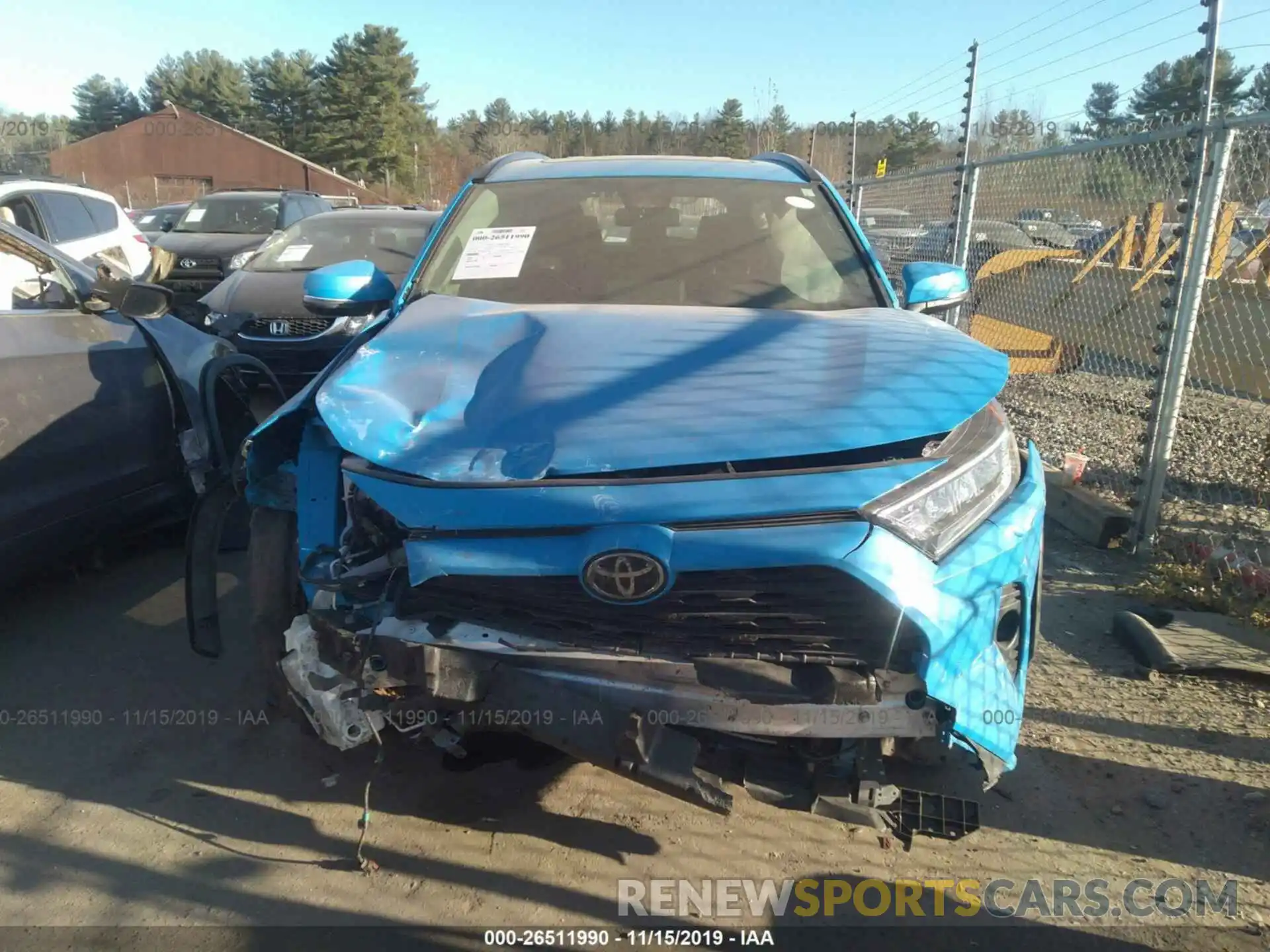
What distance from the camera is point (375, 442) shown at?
2240 mm

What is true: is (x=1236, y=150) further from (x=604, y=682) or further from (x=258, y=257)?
(x=258, y=257)

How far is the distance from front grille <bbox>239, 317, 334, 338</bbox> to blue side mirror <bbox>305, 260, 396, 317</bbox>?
367cm

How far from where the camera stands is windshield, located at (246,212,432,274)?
26.8 feet

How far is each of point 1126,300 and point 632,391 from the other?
291 inches

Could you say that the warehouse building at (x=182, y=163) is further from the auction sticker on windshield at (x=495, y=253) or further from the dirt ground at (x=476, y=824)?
the dirt ground at (x=476, y=824)

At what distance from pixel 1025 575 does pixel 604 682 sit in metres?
1.10

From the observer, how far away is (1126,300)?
820 centimetres

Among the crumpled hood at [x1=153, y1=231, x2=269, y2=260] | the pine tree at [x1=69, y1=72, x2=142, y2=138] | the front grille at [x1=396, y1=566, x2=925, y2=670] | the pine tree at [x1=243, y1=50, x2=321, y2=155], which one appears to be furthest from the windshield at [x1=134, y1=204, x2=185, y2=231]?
the pine tree at [x1=69, y1=72, x2=142, y2=138]

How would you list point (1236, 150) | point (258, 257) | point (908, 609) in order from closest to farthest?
point (908, 609), point (1236, 150), point (258, 257)

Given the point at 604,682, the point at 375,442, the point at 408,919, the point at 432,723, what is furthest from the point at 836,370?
the point at 408,919

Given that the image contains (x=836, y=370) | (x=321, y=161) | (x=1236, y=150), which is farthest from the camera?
(x=321, y=161)

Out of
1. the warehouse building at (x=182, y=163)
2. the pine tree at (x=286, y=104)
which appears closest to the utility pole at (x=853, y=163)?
the warehouse building at (x=182, y=163)

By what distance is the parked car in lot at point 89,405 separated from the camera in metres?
3.45

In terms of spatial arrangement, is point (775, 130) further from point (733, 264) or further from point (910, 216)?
point (733, 264)
